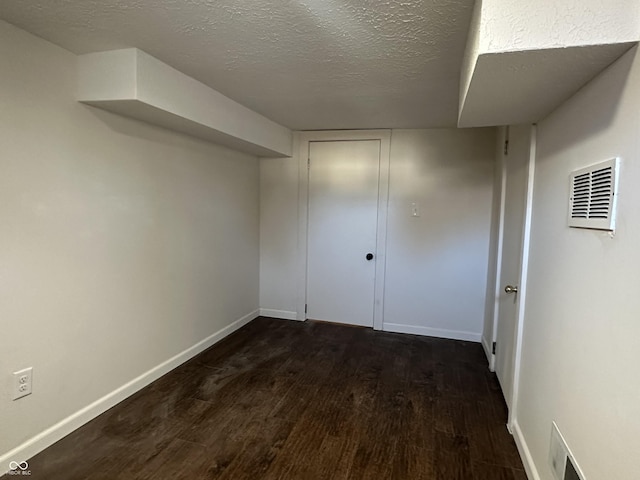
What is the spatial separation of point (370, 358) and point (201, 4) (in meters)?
2.79

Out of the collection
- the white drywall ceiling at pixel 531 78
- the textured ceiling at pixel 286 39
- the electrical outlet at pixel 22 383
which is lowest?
the electrical outlet at pixel 22 383

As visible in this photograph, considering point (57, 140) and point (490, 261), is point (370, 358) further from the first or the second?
point (57, 140)

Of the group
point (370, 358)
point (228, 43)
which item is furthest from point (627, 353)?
point (370, 358)

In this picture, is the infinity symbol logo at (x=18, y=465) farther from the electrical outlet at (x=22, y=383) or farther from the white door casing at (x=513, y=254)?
the white door casing at (x=513, y=254)

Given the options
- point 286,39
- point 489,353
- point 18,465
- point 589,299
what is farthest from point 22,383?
point 489,353

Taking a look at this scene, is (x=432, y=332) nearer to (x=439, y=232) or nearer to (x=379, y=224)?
(x=439, y=232)

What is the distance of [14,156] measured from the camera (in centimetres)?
171

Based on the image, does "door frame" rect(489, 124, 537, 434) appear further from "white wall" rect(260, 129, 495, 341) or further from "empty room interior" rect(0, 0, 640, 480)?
"white wall" rect(260, 129, 495, 341)

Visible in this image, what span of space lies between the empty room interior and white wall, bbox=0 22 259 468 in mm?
14

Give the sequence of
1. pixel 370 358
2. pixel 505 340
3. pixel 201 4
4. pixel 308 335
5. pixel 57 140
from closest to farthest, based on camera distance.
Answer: pixel 201 4, pixel 57 140, pixel 505 340, pixel 370 358, pixel 308 335

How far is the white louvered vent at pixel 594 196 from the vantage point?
1.09 m

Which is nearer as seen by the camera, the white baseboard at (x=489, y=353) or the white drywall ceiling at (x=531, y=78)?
the white drywall ceiling at (x=531, y=78)

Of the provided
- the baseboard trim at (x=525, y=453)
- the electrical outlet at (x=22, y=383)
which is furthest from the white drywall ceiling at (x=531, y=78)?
the electrical outlet at (x=22, y=383)

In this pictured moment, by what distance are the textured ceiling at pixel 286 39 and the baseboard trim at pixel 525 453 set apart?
2.04 metres
